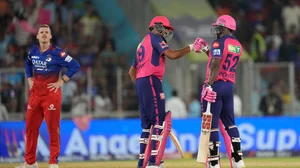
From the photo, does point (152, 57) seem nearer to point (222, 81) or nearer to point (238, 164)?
point (222, 81)

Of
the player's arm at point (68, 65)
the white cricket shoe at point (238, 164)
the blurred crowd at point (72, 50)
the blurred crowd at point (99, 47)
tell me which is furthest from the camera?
the blurred crowd at point (99, 47)

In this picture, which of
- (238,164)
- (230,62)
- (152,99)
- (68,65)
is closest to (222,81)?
(230,62)

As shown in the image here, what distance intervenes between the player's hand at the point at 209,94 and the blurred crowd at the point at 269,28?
10372 millimetres

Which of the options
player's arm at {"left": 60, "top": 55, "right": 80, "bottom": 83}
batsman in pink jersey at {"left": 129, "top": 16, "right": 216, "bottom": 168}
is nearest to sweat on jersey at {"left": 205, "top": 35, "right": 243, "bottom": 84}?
batsman in pink jersey at {"left": 129, "top": 16, "right": 216, "bottom": 168}

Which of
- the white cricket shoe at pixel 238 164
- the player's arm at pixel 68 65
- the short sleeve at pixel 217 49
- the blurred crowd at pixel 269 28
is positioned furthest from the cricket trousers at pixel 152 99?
the blurred crowd at pixel 269 28

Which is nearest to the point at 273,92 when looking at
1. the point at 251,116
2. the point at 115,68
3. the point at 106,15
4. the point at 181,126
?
the point at 251,116

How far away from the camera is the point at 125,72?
2481cm

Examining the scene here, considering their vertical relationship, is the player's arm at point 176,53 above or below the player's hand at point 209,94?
above

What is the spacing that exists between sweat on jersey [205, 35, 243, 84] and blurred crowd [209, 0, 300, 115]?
10.1 metres

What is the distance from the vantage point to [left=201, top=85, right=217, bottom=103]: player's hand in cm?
1479

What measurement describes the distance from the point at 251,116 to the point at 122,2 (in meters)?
6.07

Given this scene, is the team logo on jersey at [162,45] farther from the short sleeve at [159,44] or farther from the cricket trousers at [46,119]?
the cricket trousers at [46,119]

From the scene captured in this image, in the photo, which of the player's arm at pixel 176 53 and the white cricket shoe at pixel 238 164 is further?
the white cricket shoe at pixel 238 164

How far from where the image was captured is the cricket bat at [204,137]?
1462cm
